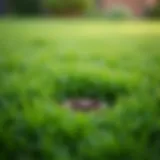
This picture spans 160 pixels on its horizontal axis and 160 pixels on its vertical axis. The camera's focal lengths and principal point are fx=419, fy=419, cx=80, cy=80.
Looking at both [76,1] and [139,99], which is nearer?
[139,99]

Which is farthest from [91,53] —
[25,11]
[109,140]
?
[25,11]

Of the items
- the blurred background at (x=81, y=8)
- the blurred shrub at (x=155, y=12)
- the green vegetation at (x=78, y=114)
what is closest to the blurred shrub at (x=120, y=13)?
the blurred background at (x=81, y=8)

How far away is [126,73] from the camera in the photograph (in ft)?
7.73

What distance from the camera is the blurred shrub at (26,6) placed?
32.0 ft

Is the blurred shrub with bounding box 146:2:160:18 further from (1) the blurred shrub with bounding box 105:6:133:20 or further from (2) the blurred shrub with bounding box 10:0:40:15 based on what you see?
(2) the blurred shrub with bounding box 10:0:40:15

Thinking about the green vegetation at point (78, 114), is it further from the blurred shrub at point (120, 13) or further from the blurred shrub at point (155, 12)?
the blurred shrub at point (120, 13)

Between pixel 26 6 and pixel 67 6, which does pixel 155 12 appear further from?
pixel 26 6

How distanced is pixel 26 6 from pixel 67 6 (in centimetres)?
113

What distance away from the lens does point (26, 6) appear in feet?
32.6

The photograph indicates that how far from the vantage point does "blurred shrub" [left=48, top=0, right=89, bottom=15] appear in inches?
405

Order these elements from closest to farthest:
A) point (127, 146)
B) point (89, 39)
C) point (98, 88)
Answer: point (127, 146)
point (98, 88)
point (89, 39)

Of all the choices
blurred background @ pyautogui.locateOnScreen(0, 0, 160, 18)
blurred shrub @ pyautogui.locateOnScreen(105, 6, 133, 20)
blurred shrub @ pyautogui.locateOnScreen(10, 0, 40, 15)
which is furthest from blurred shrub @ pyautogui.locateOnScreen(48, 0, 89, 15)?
blurred shrub @ pyautogui.locateOnScreen(105, 6, 133, 20)

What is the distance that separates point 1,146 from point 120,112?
50cm

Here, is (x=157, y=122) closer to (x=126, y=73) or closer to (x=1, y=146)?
(x=1, y=146)
